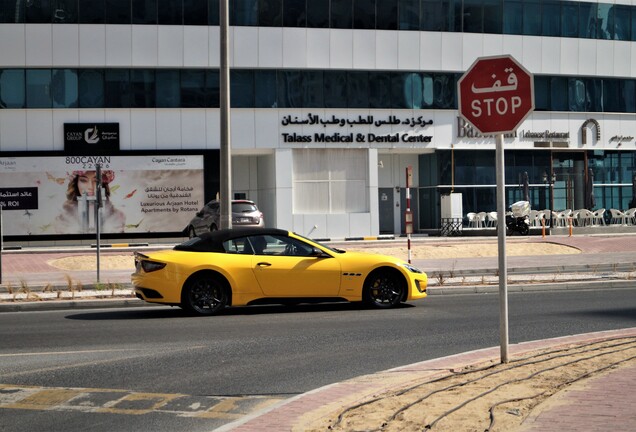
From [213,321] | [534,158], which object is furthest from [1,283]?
[534,158]

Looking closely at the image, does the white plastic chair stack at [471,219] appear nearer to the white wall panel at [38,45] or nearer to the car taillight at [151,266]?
the white wall panel at [38,45]

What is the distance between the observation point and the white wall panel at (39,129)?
45031mm

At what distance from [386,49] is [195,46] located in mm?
8892

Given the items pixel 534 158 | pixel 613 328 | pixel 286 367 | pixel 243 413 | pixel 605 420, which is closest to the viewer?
pixel 605 420

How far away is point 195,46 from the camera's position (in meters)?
46.0

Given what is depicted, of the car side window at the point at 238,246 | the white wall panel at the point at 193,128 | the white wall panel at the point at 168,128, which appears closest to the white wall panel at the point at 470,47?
the white wall panel at the point at 193,128

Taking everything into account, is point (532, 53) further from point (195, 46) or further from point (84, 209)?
point (84, 209)

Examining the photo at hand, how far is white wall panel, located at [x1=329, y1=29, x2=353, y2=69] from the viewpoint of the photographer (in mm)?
47469

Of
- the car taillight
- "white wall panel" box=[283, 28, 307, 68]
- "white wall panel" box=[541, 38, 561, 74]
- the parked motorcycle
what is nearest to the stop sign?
the car taillight

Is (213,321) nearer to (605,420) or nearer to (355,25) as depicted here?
(605,420)

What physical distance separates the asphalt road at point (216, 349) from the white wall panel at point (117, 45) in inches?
1128

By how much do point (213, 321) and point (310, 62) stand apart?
3228cm

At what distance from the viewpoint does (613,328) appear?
14195 mm

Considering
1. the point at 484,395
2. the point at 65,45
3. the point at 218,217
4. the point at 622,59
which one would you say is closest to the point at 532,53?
the point at 622,59
